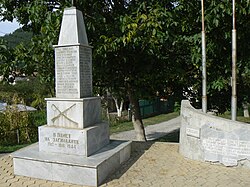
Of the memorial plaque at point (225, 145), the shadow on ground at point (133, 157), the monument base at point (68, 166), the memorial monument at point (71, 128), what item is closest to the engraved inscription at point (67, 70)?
the memorial monument at point (71, 128)

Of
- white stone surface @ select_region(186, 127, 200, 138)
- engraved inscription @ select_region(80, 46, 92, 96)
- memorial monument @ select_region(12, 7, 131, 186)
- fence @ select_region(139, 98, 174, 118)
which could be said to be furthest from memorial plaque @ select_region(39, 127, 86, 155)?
fence @ select_region(139, 98, 174, 118)

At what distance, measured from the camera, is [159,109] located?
25.3 m

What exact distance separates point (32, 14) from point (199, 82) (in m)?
5.05

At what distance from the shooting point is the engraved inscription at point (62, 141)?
5582 mm

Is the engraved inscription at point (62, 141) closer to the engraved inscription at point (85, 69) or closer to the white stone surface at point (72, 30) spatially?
the engraved inscription at point (85, 69)

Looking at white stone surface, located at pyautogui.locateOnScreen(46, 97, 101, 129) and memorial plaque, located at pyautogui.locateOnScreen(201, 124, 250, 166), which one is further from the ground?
white stone surface, located at pyautogui.locateOnScreen(46, 97, 101, 129)

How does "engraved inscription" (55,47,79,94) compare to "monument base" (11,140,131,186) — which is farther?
"engraved inscription" (55,47,79,94)

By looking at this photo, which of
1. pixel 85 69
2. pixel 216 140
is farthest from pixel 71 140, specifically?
pixel 216 140

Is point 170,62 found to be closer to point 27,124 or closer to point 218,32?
point 218,32

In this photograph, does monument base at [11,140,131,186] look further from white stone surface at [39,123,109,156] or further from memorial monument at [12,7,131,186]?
white stone surface at [39,123,109,156]

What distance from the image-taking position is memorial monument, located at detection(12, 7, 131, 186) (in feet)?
17.5

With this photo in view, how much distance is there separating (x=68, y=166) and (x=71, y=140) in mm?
614

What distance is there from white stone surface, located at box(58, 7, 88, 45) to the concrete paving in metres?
2.84

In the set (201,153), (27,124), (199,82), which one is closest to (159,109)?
(27,124)
